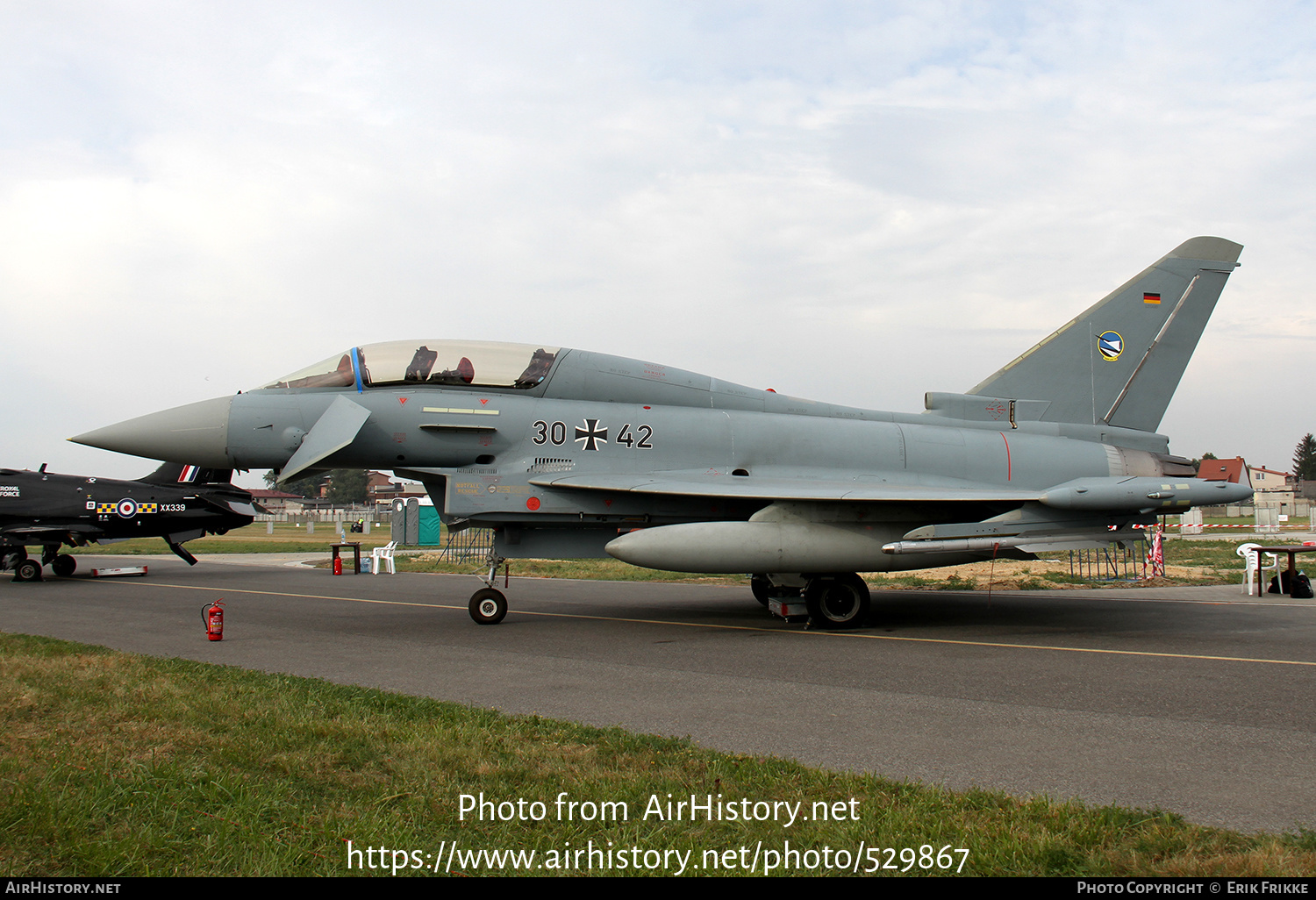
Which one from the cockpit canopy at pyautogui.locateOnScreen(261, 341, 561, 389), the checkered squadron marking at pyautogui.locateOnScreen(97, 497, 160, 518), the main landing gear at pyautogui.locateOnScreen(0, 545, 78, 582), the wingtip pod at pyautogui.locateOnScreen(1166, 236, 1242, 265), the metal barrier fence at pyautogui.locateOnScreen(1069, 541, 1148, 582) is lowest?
the main landing gear at pyautogui.locateOnScreen(0, 545, 78, 582)

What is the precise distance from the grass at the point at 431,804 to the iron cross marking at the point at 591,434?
549cm

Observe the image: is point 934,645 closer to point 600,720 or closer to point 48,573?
point 600,720

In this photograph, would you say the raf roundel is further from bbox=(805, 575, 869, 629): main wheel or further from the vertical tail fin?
bbox=(805, 575, 869, 629): main wheel

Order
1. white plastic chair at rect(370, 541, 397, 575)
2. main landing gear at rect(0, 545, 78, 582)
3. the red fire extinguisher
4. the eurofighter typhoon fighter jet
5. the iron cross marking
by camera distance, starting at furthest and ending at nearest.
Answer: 1. white plastic chair at rect(370, 541, 397, 575)
2. main landing gear at rect(0, 545, 78, 582)
3. the iron cross marking
4. the eurofighter typhoon fighter jet
5. the red fire extinguisher

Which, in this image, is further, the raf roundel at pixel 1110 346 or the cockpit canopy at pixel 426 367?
the raf roundel at pixel 1110 346

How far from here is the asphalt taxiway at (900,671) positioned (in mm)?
4492

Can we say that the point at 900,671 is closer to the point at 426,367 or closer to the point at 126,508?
the point at 426,367

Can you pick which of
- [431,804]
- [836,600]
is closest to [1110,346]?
[836,600]

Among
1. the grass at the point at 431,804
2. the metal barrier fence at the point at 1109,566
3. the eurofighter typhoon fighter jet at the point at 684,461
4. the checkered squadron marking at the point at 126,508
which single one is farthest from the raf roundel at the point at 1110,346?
the checkered squadron marking at the point at 126,508

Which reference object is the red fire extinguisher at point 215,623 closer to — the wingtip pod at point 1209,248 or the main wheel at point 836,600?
the main wheel at point 836,600

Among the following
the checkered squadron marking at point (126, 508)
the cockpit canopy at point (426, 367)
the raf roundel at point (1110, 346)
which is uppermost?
the raf roundel at point (1110, 346)

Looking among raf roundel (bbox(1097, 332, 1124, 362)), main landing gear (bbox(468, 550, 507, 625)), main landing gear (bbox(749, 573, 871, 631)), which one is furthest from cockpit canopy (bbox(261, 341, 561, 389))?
raf roundel (bbox(1097, 332, 1124, 362))

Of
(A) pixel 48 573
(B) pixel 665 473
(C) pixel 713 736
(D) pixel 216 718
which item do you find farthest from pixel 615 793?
(A) pixel 48 573

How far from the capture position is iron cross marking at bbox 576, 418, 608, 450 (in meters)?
10.6
